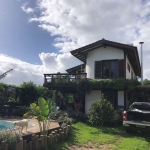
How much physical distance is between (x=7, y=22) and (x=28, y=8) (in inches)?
73.1

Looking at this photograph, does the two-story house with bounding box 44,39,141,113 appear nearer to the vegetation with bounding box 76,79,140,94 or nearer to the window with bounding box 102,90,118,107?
the window with bounding box 102,90,118,107

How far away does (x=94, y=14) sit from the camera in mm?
13258

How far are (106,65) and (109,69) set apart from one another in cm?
57

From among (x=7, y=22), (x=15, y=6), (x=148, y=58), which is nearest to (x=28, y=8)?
(x=15, y=6)

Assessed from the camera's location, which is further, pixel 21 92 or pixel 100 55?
pixel 21 92

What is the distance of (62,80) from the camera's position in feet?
60.1

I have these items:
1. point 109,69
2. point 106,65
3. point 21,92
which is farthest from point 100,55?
point 21,92

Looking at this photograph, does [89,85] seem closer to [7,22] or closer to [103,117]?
[103,117]

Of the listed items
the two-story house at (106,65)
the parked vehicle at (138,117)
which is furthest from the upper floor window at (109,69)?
the parked vehicle at (138,117)

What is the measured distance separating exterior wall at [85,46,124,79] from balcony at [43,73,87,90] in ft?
3.52

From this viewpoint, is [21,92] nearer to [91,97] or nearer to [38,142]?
[91,97]

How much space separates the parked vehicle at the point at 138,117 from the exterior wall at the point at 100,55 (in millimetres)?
7323

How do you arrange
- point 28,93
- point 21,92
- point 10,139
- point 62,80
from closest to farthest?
point 10,139
point 62,80
point 21,92
point 28,93

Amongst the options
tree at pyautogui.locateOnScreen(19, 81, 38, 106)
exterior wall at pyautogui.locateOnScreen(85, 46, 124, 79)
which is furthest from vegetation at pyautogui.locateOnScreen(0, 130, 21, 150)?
tree at pyautogui.locateOnScreen(19, 81, 38, 106)
